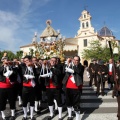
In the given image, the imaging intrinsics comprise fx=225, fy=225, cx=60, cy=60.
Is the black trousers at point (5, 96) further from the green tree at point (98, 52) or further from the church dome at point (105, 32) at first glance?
the church dome at point (105, 32)

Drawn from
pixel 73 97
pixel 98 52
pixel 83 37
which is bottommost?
pixel 73 97

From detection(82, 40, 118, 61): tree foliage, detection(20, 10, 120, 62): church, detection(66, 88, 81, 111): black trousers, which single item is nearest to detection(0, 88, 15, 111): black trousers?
detection(66, 88, 81, 111): black trousers

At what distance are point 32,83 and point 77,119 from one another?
5.47ft

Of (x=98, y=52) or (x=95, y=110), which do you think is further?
(x=98, y=52)

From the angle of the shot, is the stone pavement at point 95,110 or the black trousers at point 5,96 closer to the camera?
the black trousers at point 5,96

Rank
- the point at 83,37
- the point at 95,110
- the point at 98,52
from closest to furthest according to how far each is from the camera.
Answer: the point at 95,110 < the point at 98,52 < the point at 83,37

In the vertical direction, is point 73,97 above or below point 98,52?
below

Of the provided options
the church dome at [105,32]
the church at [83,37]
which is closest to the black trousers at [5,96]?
the church at [83,37]

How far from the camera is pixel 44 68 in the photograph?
6938mm

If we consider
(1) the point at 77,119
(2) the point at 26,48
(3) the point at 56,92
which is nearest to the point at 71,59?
(3) the point at 56,92

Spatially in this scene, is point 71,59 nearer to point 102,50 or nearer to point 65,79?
point 65,79

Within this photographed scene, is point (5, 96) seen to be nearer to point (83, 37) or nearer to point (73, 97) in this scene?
point (73, 97)

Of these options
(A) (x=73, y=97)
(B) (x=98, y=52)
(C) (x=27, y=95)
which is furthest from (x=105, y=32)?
(C) (x=27, y=95)

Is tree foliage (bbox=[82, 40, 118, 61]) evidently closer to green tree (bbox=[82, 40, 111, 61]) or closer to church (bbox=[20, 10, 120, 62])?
green tree (bbox=[82, 40, 111, 61])
